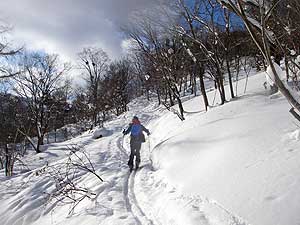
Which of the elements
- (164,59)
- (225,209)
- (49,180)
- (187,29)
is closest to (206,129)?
(225,209)

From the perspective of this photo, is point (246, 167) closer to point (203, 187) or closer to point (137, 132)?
point (203, 187)

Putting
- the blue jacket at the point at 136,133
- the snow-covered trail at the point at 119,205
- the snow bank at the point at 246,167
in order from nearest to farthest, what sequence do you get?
the snow bank at the point at 246,167 → the snow-covered trail at the point at 119,205 → the blue jacket at the point at 136,133

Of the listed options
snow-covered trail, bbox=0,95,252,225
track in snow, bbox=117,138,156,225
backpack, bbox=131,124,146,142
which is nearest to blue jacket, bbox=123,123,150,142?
backpack, bbox=131,124,146,142

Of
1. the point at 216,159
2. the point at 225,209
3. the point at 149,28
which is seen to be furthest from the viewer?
the point at 149,28

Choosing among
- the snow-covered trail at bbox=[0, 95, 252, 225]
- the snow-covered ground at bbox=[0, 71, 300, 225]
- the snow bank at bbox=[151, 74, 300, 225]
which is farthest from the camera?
the snow-covered trail at bbox=[0, 95, 252, 225]

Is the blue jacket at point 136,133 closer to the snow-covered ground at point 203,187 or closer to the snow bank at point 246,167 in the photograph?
the snow-covered ground at point 203,187

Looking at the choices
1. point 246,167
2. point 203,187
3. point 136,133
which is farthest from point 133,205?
point 136,133

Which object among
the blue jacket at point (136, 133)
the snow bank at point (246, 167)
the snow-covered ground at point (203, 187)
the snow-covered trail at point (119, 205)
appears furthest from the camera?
the blue jacket at point (136, 133)

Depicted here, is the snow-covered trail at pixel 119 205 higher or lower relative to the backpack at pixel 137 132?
lower

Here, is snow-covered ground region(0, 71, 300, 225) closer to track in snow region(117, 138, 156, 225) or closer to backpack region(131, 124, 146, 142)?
track in snow region(117, 138, 156, 225)

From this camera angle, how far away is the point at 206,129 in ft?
24.6

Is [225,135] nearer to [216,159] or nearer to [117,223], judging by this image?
[216,159]

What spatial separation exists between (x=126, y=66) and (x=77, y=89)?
31.3 ft

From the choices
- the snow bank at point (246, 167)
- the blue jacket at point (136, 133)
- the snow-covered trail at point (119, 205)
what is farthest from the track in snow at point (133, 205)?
the blue jacket at point (136, 133)
